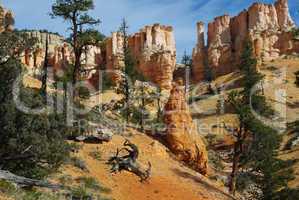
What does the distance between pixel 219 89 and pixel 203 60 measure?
25393 millimetres

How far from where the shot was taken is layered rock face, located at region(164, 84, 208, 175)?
1511 inches

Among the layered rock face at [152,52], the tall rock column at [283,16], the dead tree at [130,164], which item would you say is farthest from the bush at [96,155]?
the tall rock column at [283,16]

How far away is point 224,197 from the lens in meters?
33.5

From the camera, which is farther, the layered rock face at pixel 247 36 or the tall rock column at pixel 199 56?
the tall rock column at pixel 199 56

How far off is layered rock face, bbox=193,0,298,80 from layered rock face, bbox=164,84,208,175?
68.1 m

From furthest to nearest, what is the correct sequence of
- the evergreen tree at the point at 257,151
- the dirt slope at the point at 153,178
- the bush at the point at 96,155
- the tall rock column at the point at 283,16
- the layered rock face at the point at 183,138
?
1. the tall rock column at the point at 283,16
2. the layered rock face at the point at 183,138
3. the evergreen tree at the point at 257,151
4. the bush at the point at 96,155
5. the dirt slope at the point at 153,178

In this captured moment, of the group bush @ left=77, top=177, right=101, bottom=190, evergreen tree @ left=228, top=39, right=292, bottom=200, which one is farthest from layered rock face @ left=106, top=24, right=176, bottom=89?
bush @ left=77, top=177, right=101, bottom=190

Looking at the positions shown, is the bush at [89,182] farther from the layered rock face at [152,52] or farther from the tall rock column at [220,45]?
the tall rock column at [220,45]

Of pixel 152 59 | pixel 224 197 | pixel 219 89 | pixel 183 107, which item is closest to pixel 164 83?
pixel 152 59

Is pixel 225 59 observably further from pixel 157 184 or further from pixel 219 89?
pixel 157 184

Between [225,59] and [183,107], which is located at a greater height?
[225,59]

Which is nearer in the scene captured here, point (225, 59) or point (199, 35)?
point (225, 59)

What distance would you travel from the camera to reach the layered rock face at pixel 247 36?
109 m

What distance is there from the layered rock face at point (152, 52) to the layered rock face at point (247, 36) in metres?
7.52
